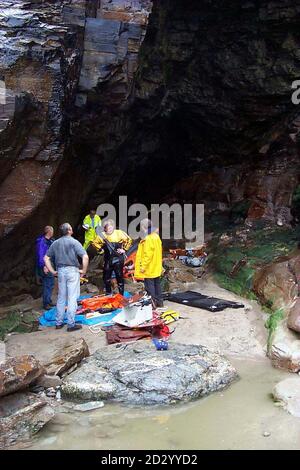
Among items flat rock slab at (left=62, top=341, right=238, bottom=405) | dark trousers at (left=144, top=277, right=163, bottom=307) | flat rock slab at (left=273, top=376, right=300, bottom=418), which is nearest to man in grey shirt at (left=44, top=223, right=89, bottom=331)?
dark trousers at (left=144, top=277, right=163, bottom=307)

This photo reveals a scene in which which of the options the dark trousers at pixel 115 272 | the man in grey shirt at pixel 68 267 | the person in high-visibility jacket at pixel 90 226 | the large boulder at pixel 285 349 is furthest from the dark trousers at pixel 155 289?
the person in high-visibility jacket at pixel 90 226

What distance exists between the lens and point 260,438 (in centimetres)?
452

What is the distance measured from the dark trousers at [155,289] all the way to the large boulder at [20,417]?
3533mm

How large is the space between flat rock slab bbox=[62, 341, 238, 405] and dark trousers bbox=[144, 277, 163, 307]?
7.54 ft

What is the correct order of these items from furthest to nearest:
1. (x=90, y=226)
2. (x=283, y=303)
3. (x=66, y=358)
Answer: (x=90, y=226) → (x=283, y=303) → (x=66, y=358)

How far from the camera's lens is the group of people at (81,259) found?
7520 mm

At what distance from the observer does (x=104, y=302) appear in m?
8.87

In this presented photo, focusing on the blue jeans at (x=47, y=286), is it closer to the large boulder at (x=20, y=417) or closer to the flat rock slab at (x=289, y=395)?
the large boulder at (x=20, y=417)

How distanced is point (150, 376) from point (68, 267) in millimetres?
2596

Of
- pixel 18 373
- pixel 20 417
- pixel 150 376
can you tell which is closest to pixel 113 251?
pixel 150 376

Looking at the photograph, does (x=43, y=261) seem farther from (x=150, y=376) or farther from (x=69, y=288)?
(x=150, y=376)

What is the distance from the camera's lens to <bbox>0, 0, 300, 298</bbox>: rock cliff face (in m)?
8.56

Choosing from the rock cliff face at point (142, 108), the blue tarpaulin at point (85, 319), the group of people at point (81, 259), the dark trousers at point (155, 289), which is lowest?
the blue tarpaulin at point (85, 319)

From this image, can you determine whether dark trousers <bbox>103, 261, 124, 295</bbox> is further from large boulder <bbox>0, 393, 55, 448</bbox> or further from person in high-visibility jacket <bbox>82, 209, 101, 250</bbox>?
large boulder <bbox>0, 393, 55, 448</bbox>
